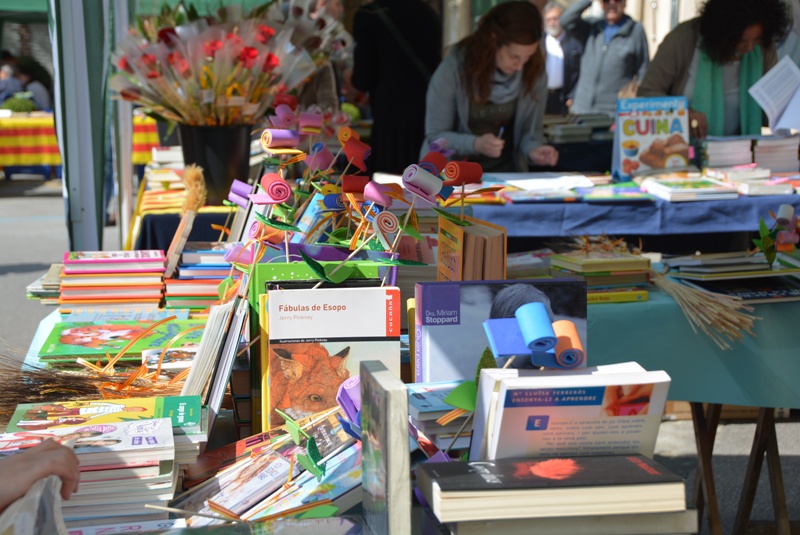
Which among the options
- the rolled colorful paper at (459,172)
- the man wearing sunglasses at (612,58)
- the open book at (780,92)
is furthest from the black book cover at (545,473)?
the man wearing sunglasses at (612,58)

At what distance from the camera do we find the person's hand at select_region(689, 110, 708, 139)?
4.36 meters

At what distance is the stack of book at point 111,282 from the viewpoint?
2.52 metres

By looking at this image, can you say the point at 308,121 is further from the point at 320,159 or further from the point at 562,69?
the point at 562,69

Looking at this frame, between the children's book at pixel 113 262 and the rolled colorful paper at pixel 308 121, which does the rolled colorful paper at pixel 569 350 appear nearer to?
the rolled colorful paper at pixel 308 121

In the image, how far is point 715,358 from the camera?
2.65 m

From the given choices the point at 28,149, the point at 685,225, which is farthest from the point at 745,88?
the point at 28,149

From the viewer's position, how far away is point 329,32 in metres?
4.35

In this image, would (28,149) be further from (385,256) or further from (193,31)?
(385,256)

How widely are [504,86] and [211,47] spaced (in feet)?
4.66

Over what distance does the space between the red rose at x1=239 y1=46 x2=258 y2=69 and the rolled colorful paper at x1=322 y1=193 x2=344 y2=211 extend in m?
1.81

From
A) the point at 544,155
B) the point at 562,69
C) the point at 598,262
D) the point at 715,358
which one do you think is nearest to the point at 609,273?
the point at 598,262

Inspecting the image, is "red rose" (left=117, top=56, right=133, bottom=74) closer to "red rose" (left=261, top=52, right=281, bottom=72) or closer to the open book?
"red rose" (left=261, top=52, right=281, bottom=72)

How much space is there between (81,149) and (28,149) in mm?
8297

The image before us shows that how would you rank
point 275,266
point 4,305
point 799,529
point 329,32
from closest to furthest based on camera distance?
point 275,266 → point 799,529 → point 329,32 → point 4,305
